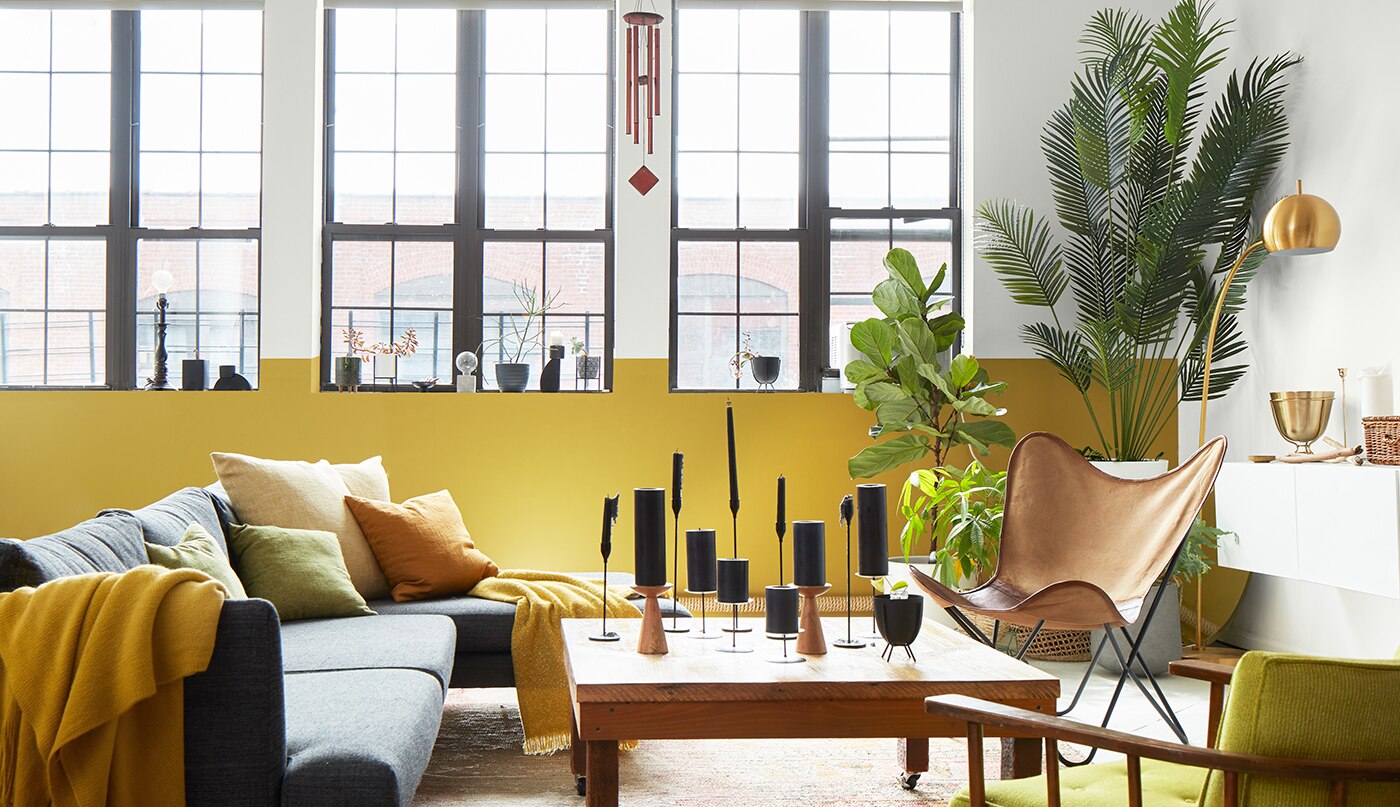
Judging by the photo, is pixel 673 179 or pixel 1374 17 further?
pixel 673 179

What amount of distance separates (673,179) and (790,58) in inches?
36.3

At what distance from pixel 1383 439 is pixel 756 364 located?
110 inches

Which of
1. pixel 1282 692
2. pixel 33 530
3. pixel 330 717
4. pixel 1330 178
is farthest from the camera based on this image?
pixel 33 530

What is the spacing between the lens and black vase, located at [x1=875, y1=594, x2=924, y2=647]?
2.29m

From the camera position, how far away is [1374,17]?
4.18 meters

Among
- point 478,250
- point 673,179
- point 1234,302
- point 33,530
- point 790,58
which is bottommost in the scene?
point 33,530

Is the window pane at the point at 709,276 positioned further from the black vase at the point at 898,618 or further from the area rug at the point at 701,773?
the black vase at the point at 898,618

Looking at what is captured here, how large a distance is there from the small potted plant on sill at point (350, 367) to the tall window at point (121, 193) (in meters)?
0.50

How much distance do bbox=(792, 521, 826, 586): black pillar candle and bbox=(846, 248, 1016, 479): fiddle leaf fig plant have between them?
8.42ft

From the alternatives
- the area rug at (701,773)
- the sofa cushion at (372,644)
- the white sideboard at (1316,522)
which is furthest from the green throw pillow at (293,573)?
the white sideboard at (1316,522)

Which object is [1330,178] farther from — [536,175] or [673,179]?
[536,175]

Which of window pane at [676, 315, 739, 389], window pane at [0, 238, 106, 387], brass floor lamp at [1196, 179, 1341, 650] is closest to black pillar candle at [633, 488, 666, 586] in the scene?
brass floor lamp at [1196, 179, 1341, 650]

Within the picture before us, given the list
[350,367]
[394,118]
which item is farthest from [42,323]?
[394,118]

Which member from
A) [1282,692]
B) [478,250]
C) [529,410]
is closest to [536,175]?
[478,250]
